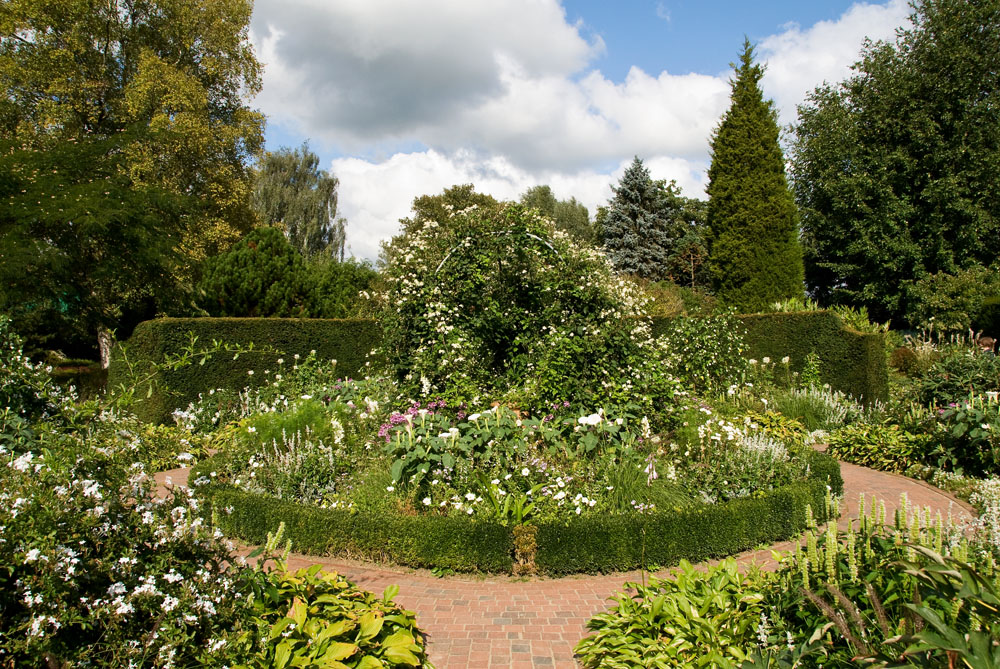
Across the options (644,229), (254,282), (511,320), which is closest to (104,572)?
(511,320)

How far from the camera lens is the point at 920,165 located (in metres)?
A: 18.7

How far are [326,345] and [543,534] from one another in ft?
25.9

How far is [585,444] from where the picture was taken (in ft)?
17.1

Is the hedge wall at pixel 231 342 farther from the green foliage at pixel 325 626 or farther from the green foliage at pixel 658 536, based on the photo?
the green foliage at pixel 325 626

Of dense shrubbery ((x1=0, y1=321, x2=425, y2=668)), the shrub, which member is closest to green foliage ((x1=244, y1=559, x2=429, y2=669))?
dense shrubbery ((x1=0, y1=321, x2=425, y2=668))

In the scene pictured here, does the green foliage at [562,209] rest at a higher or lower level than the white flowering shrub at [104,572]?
higher

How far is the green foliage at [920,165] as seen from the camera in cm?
1784

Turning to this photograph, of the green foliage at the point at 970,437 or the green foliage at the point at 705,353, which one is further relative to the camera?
the green foliage at the point at 705,353

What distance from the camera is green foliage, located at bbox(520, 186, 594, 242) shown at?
35500mm

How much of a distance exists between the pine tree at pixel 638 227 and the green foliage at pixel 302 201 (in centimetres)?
1682

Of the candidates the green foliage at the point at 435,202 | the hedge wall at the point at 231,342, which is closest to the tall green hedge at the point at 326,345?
the hedge wall at the point at 231,342

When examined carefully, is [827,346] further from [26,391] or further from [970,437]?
[26,391]

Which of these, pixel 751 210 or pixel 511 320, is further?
pixel 751 210

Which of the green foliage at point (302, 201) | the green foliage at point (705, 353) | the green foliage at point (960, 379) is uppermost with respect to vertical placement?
the green foliage at point (302, 201)
